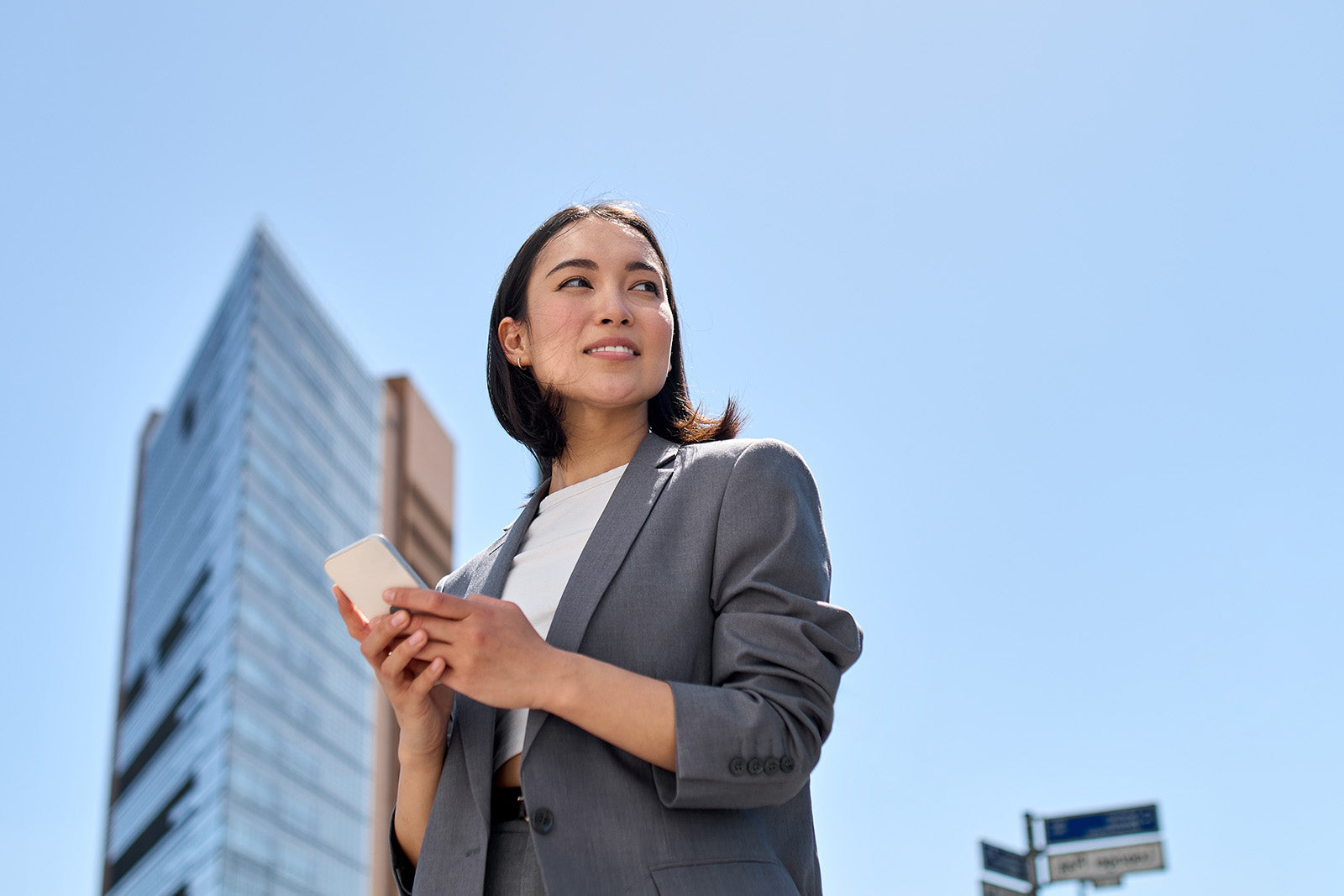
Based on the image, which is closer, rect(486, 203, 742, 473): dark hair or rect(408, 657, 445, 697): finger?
rect(408, 657, 445, 697): finger

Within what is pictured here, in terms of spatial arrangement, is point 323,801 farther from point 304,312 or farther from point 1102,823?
point 1102,823

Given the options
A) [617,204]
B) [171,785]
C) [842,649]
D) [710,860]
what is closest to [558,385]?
[617,204]

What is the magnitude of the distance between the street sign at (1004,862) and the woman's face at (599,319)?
25.2 ft

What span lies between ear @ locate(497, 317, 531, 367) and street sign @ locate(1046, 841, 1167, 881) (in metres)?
8.13

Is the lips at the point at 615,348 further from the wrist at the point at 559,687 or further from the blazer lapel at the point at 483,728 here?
the wrist at the point at 559,687

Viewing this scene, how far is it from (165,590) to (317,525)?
863cm

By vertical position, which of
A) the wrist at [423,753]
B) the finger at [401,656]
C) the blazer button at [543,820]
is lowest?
Result: the blazer button at [543,820]

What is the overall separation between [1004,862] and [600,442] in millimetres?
7856

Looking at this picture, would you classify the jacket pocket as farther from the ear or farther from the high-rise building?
the high-rise building

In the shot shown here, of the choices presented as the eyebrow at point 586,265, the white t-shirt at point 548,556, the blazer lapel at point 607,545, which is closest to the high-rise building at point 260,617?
the white t-shirt at point 548,556

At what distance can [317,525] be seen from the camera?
58250mm

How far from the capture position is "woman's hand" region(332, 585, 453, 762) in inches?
66.4

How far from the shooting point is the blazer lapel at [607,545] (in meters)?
1.79

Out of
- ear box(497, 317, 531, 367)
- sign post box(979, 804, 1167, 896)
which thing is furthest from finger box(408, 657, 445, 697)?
sign post box(979, 804, 1167, 896)
